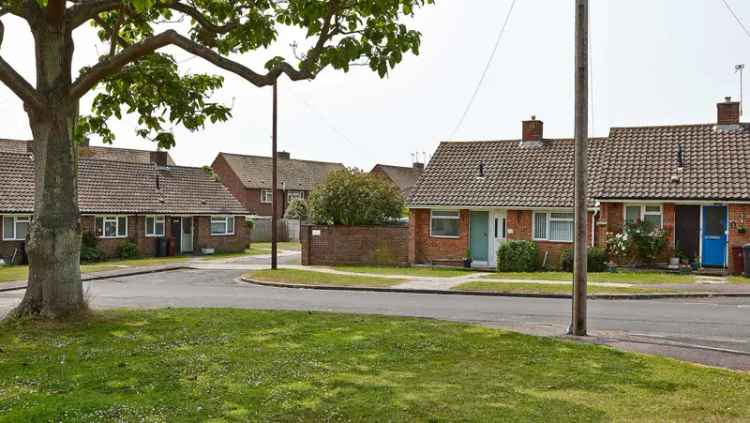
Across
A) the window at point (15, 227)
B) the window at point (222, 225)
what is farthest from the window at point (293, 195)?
the window at point (15, 227)

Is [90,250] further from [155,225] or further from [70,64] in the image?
[70,64]

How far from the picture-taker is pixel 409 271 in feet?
95.1

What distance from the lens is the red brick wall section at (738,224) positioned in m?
25.7

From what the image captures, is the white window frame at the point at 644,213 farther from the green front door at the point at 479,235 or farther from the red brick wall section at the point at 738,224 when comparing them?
the green front door at the point at 479,235

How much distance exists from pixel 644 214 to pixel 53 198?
2212 centimetres

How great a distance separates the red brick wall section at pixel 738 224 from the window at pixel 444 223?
11.0 m

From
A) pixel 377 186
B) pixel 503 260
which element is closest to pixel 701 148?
pixel 503 260

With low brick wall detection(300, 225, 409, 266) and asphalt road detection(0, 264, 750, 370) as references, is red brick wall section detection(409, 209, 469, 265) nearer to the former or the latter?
low brick wall detection(300, 225, 409, 266)

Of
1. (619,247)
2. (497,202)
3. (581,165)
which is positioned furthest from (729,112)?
(581,165)

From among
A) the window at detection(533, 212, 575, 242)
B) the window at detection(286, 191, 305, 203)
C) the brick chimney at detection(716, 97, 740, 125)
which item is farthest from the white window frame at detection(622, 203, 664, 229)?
the window at detection(286, 191, 305, 203)

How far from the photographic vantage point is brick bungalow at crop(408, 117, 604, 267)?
29984 millimetres

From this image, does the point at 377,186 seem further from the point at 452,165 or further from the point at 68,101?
the point at 68,101

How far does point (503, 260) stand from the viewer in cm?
2902

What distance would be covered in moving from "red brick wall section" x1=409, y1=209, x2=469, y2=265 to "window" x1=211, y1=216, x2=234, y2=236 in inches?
664
